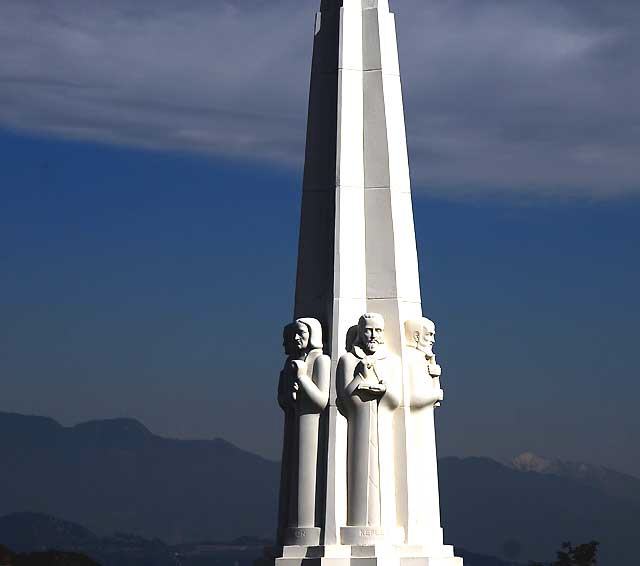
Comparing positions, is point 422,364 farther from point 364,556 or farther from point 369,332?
point 364,556

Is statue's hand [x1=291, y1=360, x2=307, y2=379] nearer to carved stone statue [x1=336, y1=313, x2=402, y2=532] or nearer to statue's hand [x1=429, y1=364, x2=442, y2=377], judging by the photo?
carved stone statue [x1=336, y1=313, x2=402, y2=532]

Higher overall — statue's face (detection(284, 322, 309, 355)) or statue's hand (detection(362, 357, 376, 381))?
statue's face (detection(284, 322, 309, 355))

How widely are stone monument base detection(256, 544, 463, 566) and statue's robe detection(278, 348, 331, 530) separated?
50cm

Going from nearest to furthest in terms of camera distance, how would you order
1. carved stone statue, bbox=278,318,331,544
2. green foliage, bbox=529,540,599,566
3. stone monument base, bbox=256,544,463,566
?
stone monument base, bbox=256,544,463,566, carved stone statue, bbox=278,318,331,544, green foliage, bbox=529,540,599,566

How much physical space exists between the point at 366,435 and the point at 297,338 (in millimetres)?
1931

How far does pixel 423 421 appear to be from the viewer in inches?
1040

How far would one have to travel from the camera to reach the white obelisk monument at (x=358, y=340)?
1008 inches

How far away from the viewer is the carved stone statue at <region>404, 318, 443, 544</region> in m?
26.1

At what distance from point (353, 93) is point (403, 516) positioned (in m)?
7.12

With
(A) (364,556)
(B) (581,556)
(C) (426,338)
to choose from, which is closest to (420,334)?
(C) (426,338)

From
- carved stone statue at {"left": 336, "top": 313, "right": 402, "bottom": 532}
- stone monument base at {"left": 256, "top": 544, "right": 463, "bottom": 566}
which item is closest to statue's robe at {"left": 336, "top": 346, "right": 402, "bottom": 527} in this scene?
carved stone statue at {"left": 336, "top": 313, "right": 402, "bottom": 532}

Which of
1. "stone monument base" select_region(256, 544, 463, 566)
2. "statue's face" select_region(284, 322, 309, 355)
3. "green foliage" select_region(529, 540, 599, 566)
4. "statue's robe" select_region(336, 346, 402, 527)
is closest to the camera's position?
"stone monument base" select_region(256, 544, 463, 566)

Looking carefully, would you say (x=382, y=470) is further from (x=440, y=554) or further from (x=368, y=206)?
(x=368, y=206)

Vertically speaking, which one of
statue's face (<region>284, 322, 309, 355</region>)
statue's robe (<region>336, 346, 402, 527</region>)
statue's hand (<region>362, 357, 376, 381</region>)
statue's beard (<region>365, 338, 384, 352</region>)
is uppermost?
statue's face (<region>284, 322, 309, 355</region>)
